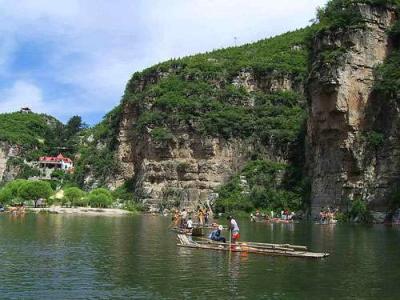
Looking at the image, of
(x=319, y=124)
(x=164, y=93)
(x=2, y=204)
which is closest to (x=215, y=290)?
(x=319, y=124)

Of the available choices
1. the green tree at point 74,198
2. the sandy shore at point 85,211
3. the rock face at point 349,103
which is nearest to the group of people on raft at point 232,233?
the rock face at point 349,103

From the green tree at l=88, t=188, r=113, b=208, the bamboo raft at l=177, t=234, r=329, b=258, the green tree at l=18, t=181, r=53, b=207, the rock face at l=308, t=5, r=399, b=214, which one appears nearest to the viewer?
the bamboo raft at l=177, t=234, r=329, b=258

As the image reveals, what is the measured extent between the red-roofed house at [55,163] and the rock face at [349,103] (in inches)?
4662

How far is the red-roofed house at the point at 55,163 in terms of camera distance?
18888 cm

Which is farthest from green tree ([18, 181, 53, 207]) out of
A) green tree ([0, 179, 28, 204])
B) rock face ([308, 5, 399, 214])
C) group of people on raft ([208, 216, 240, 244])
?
group of people on raft ([208, 216, 240, 244])

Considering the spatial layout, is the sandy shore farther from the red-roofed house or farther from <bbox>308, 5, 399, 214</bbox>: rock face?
the red-roofed house

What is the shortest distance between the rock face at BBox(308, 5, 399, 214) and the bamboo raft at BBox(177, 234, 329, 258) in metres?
44.3

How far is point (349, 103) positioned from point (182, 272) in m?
58.7

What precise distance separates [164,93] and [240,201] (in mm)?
39975

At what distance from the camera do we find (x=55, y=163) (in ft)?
623

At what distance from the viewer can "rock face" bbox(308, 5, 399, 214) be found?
78688mm

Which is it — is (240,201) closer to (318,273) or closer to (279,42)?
(279,42)

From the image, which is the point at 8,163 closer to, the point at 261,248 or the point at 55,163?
the point at 55,163

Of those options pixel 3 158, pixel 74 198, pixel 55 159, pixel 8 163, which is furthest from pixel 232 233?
pixel 55 159
